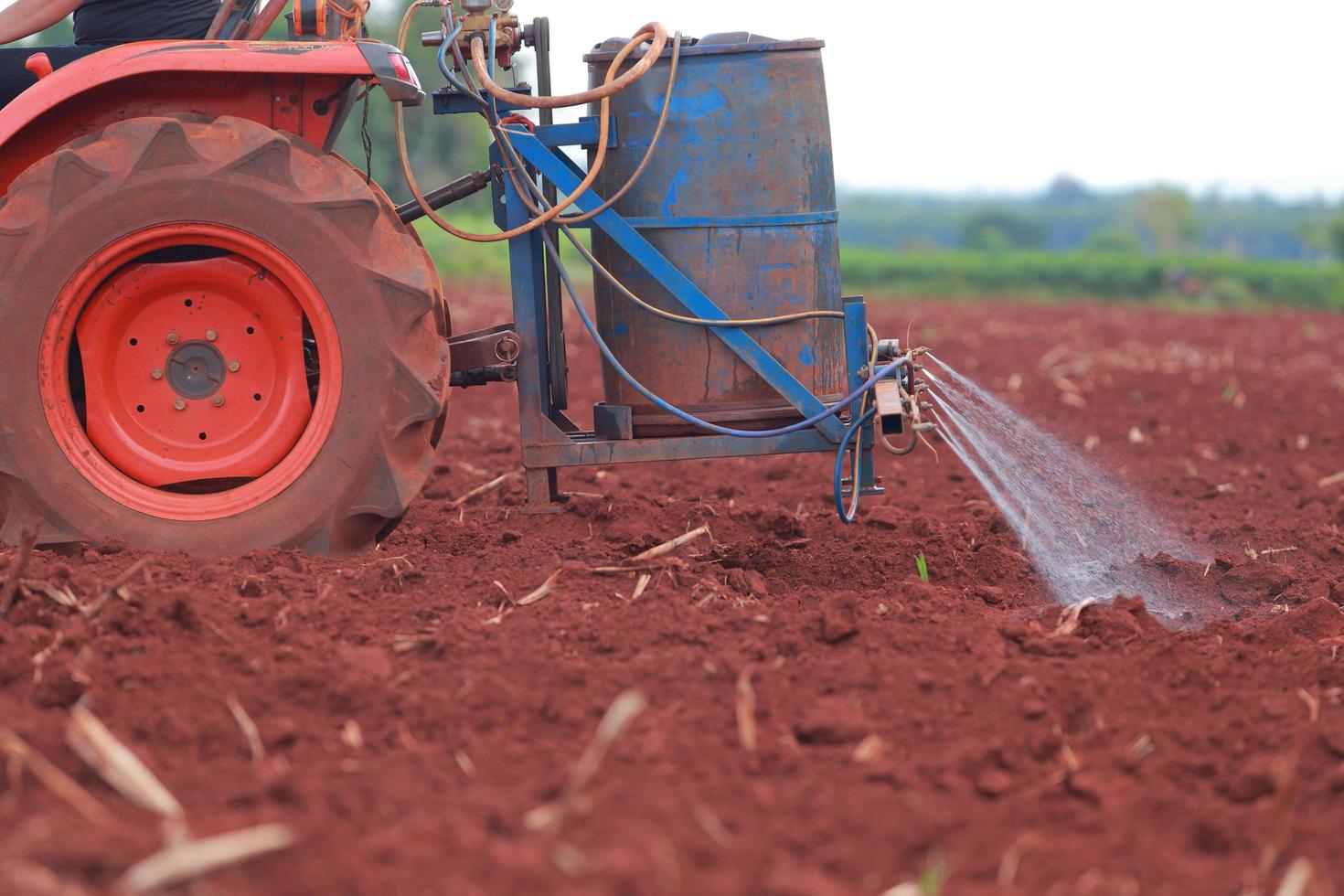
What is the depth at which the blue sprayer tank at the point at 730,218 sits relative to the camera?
4.24m

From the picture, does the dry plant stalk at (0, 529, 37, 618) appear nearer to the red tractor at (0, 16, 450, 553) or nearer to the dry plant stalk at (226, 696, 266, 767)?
the red tractor at (0, 16, 450, 553)

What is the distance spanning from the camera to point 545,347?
175 inches

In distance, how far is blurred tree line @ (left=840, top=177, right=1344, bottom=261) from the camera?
3906cm

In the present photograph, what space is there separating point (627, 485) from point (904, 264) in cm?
2662

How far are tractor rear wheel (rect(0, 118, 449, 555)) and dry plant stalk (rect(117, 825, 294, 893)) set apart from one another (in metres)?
1.85

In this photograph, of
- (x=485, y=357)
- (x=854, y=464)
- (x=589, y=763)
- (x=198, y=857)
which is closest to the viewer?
(x=198, y=857)

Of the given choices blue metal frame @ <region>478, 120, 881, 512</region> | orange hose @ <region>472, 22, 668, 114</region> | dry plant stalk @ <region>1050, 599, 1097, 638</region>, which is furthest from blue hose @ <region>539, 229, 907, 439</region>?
dry plant stalk @ <region>1050, 599, 1097, 638</region>

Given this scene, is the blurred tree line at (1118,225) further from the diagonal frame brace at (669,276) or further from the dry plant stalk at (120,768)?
the dry plant stalk at (120,768)

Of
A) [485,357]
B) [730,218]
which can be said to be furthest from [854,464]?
[485,357]

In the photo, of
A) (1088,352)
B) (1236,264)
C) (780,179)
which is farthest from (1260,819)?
(1236,264)

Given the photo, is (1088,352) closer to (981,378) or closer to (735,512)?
(981,378)

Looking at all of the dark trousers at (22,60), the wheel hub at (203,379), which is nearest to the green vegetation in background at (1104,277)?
the wheel hub at (203,379)

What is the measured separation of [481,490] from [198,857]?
3564mm

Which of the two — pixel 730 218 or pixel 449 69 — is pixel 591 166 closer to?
pixel 730 218
